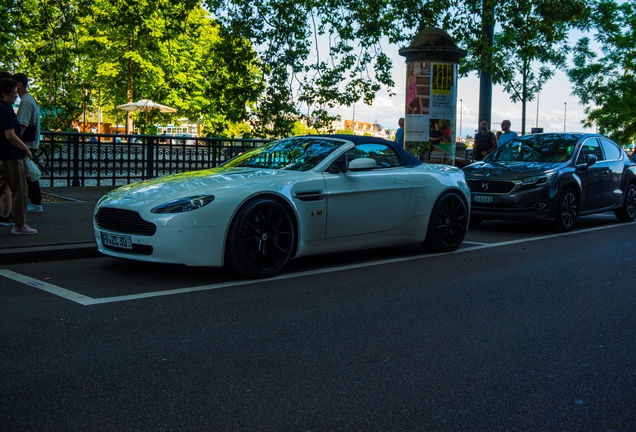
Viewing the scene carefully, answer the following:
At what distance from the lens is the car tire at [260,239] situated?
21.8ft

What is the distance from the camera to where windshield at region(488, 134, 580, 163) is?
1223cm

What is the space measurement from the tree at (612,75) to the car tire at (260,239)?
31.9m

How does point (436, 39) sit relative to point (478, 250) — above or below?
above

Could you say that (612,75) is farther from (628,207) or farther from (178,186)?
(178,186)

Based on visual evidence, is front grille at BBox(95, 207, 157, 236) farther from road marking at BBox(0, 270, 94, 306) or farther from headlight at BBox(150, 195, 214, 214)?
road marking at BBox(0, 270, 94, 306)

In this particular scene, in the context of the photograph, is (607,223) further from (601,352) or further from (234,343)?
(234,343)

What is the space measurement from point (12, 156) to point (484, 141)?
34.7 ft

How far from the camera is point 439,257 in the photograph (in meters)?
8.63

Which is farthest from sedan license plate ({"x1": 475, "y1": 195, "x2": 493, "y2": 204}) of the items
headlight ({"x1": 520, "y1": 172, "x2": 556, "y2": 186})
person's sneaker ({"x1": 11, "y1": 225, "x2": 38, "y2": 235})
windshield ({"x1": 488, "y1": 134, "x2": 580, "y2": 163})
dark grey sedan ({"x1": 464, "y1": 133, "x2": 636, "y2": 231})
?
person's sneaker ({"x1": 11, "y1": 225, "x2": 38, "y2": 235})

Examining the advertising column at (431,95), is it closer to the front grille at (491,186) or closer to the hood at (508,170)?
the hood at (508,170)

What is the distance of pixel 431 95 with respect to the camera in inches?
546

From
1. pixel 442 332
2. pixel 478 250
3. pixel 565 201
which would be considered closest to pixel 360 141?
pixel 478 250

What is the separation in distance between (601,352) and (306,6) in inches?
552

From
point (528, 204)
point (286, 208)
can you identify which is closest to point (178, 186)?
point (286, 208)
